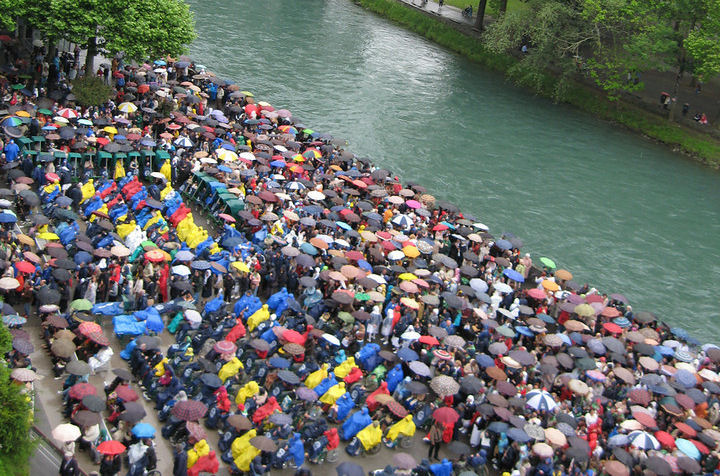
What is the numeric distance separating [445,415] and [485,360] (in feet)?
10.2

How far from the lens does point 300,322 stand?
22.4m

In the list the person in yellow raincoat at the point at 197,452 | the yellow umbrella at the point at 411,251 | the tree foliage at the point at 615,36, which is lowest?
the person in yellow raincoat at the point at 197,452

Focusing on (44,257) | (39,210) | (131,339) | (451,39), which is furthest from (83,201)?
(451,39)

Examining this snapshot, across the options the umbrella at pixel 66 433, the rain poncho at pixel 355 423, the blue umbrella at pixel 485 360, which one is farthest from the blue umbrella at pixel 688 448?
the umbrella at pixel 66 433

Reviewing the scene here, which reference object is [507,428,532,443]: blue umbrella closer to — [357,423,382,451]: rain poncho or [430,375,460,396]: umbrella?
[430,375,460,396]: umbrella

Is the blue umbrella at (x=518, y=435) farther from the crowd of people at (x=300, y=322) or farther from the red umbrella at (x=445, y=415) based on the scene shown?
the red umbrella at (x=445, y=415)

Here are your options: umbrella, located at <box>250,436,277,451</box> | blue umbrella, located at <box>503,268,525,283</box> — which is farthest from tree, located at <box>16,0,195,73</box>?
umbrella, located at <box>250,436,277,451</box>

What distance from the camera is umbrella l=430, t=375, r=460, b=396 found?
2041cm

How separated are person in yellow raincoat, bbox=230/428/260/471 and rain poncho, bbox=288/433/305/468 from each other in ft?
2.62

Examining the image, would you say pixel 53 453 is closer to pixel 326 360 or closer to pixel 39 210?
pixel 326 360

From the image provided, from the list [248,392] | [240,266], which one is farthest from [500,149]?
[248,392]

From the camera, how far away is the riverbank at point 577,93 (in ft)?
163

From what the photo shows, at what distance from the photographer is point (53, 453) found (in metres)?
16.5

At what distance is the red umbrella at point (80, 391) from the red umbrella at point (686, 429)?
49.3 feet
